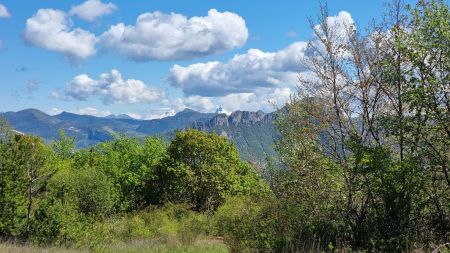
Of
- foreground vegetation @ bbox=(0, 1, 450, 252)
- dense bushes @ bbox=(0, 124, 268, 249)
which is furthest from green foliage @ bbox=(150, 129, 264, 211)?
foreground vegetation @ bbox=(0, 1, 450, 252)

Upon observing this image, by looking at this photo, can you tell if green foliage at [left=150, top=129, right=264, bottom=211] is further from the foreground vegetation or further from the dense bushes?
the foreground vegetation

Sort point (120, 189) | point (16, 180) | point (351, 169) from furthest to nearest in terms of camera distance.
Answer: point (120, 189), point (16, 180), point (351, 169)

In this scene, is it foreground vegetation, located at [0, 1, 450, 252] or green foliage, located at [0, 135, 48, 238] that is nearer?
foreground vegetation, located at [0, 1, 450, 252]

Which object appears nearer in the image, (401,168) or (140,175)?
(401,168)

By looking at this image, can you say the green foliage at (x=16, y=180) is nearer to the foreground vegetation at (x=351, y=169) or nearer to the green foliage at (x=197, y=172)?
the foreground vegetation at (x=351, y=169)

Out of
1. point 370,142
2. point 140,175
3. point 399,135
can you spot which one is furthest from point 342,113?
point 140,175

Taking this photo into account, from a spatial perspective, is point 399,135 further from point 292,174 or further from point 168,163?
point 168,163

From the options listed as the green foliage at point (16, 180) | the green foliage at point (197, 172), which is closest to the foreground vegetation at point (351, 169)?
the green foliage at point (16, 180)

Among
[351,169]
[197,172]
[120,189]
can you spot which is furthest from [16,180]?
[120,189]

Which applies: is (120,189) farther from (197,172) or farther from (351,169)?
(351,169)

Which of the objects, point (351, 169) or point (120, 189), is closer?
point (351, 169)

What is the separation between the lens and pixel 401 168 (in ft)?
41.2

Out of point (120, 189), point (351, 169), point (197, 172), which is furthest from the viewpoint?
point (120, 189)

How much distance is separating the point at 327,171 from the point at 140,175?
4414cm
